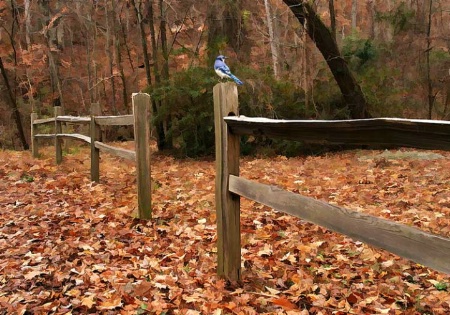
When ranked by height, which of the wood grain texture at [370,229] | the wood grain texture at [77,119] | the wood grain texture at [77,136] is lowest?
the wood grain texture at [370,229]

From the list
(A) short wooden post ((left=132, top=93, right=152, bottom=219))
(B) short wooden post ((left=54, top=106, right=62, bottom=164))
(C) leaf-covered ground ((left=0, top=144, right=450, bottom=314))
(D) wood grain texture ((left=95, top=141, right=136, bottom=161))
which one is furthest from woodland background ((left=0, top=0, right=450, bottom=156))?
(A) short wooden post ((left=132, top=93, right=152, bottom=219))

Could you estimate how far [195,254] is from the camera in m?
4.34

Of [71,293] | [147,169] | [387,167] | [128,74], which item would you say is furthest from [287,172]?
[128,74]

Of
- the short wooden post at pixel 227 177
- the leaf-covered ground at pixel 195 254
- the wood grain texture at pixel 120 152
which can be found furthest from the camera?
Answer: the wood grain texture at pixel 120 152

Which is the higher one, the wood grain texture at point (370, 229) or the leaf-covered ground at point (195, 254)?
the wood grain texture at point (370, 229)

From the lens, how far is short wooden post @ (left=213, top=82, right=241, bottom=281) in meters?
3.44

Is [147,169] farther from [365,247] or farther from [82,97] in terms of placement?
[82,97]

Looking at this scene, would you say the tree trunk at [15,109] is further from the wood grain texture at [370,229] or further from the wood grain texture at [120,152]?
the wood grain texture at [370,229]

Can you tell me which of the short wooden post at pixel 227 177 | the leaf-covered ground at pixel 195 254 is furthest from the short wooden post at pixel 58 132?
the short wooden post at pixel 227 177

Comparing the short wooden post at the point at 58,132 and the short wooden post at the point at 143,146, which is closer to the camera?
the short wooden post at the point at 143,146

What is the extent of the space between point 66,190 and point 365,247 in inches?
197

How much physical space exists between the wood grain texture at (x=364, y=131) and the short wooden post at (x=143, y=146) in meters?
2.43

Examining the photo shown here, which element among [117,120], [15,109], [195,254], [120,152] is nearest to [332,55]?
[117,120]

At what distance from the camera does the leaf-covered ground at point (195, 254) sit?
129 inches
